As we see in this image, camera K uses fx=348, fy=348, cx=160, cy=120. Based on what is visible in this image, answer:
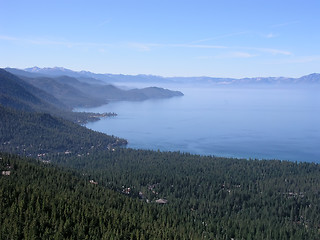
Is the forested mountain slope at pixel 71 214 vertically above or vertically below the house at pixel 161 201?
above

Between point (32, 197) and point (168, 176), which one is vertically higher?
point (32, 197)

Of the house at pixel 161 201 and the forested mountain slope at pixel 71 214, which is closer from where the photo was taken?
the forested mountain slope at pixel 71 214

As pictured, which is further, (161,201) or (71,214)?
(161,201)

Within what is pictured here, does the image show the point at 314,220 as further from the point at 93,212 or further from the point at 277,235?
the point at 93,212

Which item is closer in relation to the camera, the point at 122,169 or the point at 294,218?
the point at 294,218

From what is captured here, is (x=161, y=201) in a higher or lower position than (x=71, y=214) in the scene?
lower

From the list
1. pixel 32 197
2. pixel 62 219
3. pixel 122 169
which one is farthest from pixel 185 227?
pixel 122 169

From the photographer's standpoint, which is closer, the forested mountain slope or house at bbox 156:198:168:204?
the forested mountain slope

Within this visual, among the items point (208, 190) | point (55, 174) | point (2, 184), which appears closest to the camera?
point (2, 184)

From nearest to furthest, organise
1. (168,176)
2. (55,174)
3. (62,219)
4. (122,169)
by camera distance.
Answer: (62,219) < (55,174) < (168,176) < (122,169)

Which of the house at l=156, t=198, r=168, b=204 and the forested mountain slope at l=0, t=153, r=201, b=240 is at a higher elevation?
the forested mountain slope at l=0, t=153, r=201, b=240
